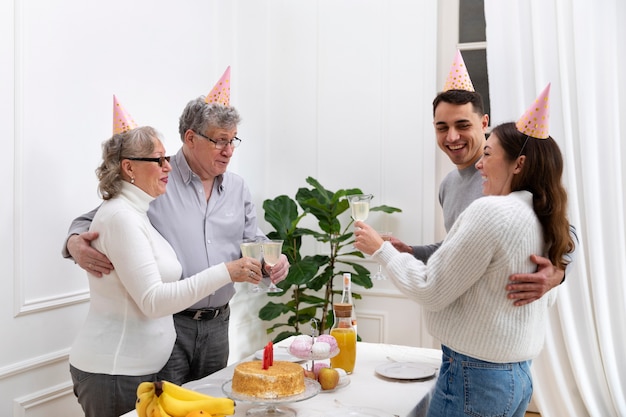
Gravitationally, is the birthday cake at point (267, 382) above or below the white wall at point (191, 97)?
below

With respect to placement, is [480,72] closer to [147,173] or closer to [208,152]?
[208,152]

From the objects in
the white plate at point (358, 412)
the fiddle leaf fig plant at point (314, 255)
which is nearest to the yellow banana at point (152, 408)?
the white plate at point (358, 412)

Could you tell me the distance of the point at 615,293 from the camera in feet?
11.9

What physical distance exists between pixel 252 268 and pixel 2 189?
103cm

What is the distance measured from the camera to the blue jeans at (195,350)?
228cm

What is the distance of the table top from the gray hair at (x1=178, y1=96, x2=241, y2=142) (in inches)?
35.2

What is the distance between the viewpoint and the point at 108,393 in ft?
6.36

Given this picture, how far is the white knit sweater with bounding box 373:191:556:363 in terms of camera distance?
155cm

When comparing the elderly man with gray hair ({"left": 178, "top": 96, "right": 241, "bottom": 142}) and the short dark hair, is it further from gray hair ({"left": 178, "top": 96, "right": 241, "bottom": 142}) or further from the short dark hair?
the short dark hair

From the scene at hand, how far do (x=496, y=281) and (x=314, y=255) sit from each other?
2671mm

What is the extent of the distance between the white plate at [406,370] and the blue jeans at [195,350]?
2.18ft

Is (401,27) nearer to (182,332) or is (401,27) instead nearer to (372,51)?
(372,51)

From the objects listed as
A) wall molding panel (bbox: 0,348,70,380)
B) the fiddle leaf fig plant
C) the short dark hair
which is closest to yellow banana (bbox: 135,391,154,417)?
wall molding panel (bbox: 0,348,70,380)

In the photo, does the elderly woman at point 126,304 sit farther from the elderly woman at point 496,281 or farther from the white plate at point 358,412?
the elderly woman at point 496,281
